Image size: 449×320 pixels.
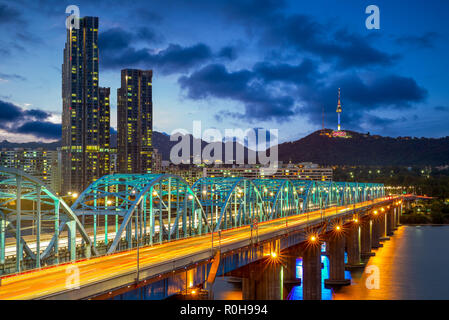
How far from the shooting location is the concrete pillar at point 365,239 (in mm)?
98688

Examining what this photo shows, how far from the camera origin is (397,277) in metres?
74.4

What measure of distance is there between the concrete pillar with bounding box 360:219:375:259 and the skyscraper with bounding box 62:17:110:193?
364 ft

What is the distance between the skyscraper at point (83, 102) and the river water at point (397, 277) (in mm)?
114719

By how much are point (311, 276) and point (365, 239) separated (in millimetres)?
48194

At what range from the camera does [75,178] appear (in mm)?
175000

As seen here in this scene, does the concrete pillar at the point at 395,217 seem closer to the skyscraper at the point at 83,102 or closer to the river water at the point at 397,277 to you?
the river water at the point at 397,277

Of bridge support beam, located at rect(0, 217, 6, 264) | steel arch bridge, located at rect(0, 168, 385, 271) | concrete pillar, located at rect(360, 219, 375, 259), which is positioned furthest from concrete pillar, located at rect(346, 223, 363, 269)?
bridge support beam, located at rect(0, 217, 6, 264)

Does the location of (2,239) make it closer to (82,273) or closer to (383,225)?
(82,273)

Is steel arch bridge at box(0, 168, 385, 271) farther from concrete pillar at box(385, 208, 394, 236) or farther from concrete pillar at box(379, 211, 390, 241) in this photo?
concrete pillar at box(385, 208, 394, 236)

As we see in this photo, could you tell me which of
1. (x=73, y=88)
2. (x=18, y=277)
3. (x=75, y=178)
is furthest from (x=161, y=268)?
(x=73, y=88)

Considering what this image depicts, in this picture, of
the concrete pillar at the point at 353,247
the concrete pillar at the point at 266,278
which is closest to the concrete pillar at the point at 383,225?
the concrete pillar at the point at 353,247

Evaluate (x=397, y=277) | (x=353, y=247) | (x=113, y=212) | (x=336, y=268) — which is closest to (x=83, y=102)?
(x=353, y=247)
